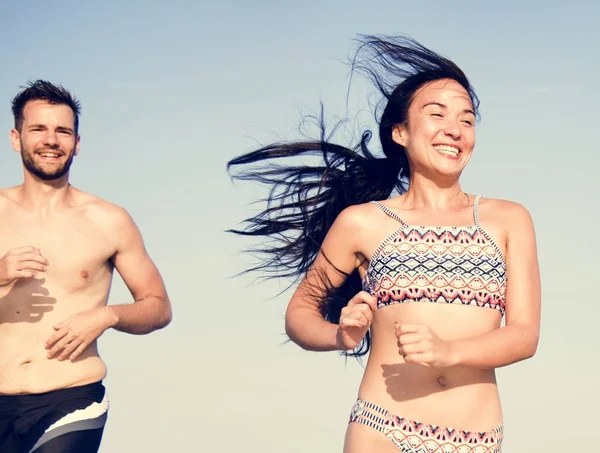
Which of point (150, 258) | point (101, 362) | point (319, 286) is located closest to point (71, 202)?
point (150, 258)

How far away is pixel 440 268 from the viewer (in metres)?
6.31

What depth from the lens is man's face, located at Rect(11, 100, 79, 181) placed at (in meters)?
7.57

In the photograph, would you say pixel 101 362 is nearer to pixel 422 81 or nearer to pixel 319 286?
pixel 319 286

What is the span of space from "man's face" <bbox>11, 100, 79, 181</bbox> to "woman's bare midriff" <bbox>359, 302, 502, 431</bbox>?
245cm

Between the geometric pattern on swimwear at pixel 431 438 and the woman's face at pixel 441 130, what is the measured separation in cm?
140

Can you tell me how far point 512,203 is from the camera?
666 cm

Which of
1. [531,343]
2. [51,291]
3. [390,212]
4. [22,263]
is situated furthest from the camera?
[51,291]

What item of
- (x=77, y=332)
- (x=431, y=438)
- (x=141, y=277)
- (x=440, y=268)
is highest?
(x=440, y=268)

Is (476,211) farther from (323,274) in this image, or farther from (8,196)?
(8,196)

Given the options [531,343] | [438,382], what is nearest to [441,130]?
[531,343]

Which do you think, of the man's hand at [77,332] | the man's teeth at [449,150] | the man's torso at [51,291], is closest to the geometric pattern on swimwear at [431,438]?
the man's teeth at [449,150]

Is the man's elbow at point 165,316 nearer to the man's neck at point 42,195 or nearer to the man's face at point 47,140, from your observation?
the man's neck at point 42,195

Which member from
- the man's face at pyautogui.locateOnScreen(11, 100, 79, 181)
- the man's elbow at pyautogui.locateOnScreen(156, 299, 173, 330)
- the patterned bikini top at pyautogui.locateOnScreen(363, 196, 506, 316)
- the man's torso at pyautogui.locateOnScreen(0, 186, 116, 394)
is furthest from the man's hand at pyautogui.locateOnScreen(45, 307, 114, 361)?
the patterned bikini top at pyautogui.locateOnScreen(363, 196, 506, 316)

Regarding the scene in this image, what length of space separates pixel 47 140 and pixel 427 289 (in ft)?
8.74
